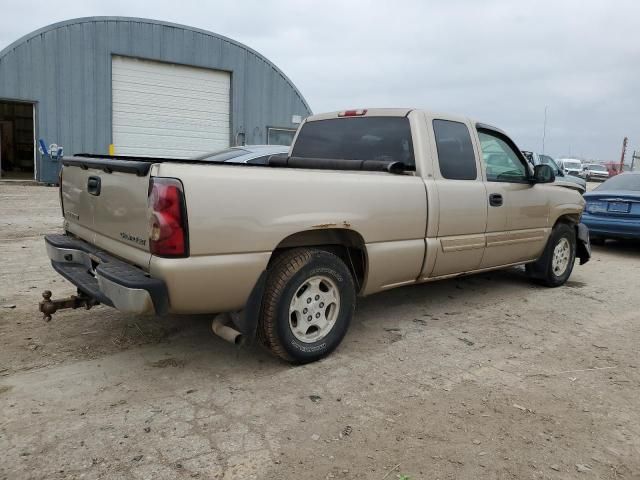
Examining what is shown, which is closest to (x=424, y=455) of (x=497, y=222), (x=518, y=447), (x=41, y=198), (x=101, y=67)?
(x=518, y=447)

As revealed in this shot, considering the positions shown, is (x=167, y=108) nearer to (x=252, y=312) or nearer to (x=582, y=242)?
(x=582, y=242)

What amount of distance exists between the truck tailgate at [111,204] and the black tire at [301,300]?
830mm

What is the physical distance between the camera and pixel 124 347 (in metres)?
3.83

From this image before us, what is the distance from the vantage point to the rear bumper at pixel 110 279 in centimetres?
286

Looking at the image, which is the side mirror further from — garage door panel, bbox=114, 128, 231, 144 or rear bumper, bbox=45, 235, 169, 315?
garage door panel, bbox=114, 128, 231, 144

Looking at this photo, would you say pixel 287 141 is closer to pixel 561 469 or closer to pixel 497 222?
pixel 497 222

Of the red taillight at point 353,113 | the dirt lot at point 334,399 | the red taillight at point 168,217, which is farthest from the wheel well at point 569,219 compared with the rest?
the red taillight at point 168,217

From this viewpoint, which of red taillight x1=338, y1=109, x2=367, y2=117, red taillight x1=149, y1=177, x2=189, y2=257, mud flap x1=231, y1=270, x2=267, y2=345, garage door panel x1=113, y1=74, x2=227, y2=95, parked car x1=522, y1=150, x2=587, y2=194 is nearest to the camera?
red taillight x1=149, y1=177, x2=189, y2=257

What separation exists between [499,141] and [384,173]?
2001 mm

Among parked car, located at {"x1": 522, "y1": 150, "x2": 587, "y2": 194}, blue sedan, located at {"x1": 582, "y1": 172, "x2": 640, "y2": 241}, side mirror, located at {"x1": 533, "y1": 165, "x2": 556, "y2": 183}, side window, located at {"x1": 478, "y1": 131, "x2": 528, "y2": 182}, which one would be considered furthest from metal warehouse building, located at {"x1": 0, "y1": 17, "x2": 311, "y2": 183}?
side mirror, located at {"x1": 533, "y1": 165, "x2": 556, "y2": 183}

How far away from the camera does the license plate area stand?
347 inches

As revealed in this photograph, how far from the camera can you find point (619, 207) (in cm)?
892

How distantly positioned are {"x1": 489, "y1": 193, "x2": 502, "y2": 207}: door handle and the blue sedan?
5.11 metres

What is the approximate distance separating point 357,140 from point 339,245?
1237mm
